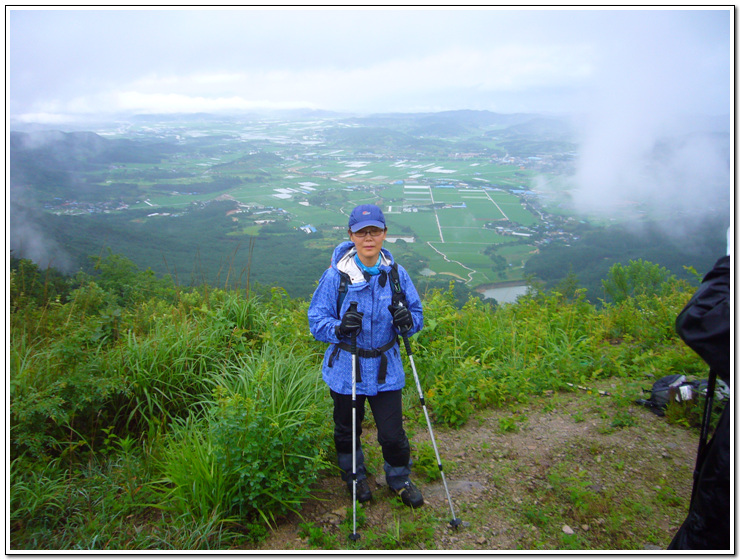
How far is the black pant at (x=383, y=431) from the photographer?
3119 mm

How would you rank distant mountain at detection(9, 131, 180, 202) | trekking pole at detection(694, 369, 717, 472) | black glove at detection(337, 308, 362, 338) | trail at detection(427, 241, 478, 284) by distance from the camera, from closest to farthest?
trekking pole at detection(694, 369, 717, 472)
black glove at detection(337, 308, 362, 338)
distant mountain at detection(9, 131, 180, 202)
trail at detection(427, 241, 478, 284)

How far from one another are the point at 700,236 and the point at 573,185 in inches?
678

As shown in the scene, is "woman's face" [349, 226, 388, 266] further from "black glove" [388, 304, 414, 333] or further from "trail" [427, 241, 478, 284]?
"trail" [427, 241, 478, 284]

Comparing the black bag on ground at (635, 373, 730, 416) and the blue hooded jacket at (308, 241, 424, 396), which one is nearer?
the blue hooded jacket at (308, 241, 424, 396)

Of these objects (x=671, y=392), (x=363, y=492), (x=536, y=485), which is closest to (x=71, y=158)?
(x=363, y=492)

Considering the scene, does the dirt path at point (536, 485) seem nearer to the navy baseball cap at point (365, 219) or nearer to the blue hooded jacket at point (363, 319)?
the blue hooded jacket at point (363, 319)

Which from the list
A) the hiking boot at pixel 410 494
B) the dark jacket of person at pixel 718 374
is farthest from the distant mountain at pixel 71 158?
the dark jacket of person at pixel 718 374

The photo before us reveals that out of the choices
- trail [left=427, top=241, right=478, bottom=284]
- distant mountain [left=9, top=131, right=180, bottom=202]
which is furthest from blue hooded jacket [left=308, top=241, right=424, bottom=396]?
trail [left=427, top=241, right=478, bottom=284]

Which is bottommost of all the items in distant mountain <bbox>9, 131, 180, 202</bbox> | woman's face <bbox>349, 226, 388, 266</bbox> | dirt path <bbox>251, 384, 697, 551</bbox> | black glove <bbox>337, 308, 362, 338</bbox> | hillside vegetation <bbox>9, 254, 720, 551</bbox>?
dirt path <bbox>251, 384, 697, 551</bbox>

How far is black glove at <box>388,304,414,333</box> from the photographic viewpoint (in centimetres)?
294

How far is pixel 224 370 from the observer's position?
4.25 meters

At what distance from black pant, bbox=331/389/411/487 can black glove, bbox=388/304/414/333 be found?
0.50 metres

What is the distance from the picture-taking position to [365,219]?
2.91 meters

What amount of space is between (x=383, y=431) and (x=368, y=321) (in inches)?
32.3
